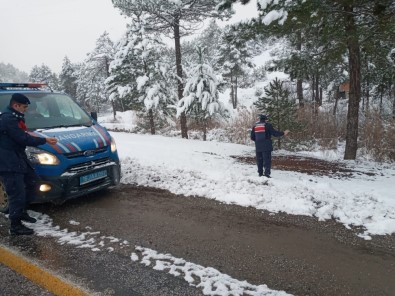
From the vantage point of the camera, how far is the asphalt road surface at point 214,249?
135 inches

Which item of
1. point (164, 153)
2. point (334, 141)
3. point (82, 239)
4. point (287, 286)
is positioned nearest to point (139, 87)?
point (164, 153)

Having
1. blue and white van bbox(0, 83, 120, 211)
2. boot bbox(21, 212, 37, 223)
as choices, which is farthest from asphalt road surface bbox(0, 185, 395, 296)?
blue and white van bbox(0, 83, 120, 211)

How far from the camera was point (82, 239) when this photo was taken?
14.9 ft

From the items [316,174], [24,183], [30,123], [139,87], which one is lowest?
[316,174]

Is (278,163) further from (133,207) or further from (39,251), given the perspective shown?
(39,251)

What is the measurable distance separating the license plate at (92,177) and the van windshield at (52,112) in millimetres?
1223

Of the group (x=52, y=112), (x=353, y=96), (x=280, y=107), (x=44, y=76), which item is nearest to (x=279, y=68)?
(x=280, y=107)

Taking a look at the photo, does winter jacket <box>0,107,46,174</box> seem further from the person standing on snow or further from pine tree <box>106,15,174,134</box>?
pine tree <box>106,15,174,134</box>

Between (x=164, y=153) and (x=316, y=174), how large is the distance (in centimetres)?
490

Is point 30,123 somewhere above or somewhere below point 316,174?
above

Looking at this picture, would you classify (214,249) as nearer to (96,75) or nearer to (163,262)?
(163,262)

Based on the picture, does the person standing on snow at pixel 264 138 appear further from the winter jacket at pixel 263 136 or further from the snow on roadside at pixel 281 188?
the snow on roadside at pixel 281 188

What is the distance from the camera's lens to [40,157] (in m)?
5.25

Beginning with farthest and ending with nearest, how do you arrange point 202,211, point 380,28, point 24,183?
point 380,28
point 202,211
point 24,183
